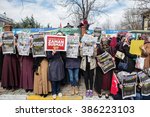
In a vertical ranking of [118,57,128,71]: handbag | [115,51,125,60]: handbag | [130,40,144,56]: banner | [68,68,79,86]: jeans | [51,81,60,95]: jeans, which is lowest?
[51,81,60,95]: jeans

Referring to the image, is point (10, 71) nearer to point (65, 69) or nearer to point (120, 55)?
point (65, 69)

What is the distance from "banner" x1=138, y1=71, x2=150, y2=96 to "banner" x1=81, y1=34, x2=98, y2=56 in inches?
51.5

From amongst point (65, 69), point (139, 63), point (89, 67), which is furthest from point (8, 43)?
point (139, 63)

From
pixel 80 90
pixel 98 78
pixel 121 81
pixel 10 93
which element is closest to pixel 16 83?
pixel 10 93

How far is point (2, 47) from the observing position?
232 inches

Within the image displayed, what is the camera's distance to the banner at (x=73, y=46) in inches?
220

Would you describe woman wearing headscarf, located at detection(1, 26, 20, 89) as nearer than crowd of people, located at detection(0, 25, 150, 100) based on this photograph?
No

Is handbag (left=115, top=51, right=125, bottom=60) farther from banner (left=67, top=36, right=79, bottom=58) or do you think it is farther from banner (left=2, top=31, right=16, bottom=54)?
banner (left=2, top=31, right=16, bottom=54)

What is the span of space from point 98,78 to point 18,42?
2281 millimetres

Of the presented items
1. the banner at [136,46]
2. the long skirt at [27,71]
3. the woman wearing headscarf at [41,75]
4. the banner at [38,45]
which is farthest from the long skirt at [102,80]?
the long skirt at [27,71]

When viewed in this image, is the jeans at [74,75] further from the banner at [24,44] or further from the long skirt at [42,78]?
the banner at [24,44]

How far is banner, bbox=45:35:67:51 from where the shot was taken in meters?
5.31

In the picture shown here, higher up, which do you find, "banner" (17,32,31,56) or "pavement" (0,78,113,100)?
"banner" (17,32,31,56)

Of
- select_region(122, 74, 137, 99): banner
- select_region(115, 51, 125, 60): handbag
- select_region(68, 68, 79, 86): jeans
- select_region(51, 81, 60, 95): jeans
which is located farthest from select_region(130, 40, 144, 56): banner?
select_region(51, 81, 60, 95): jeans
